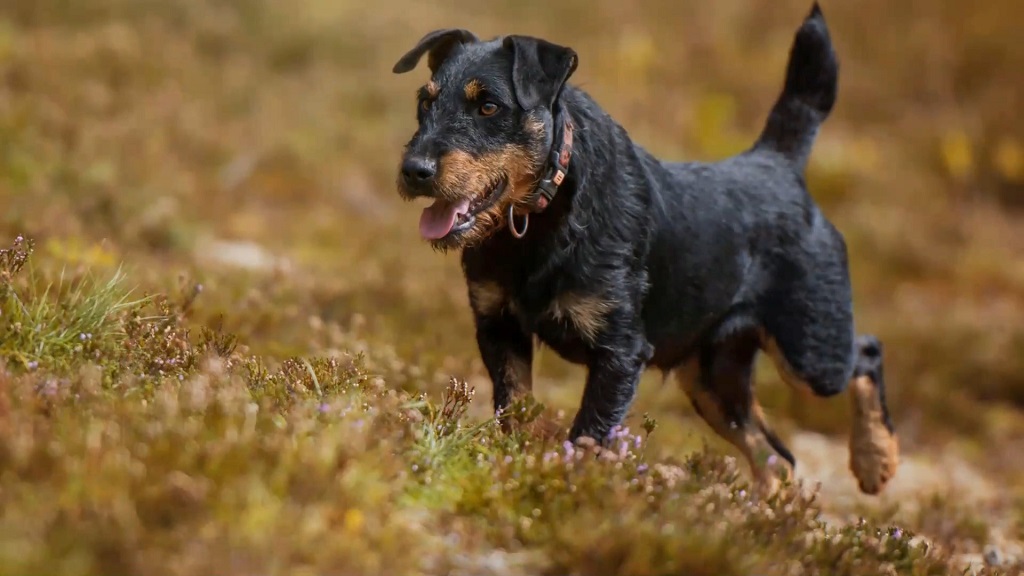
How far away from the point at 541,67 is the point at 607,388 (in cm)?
136

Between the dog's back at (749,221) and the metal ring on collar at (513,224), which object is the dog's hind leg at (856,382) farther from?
the metal ring on collar at (513,224)

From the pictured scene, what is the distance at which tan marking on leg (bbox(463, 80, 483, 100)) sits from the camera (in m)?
4.82

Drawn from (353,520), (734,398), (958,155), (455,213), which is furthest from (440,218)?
(958,155)

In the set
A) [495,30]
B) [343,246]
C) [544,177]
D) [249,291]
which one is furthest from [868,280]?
[544,177]

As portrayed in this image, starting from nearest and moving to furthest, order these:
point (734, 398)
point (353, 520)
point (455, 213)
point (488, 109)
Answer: point (353, 520)
point (455, 213)
point (488, 109)
point (734, 398)

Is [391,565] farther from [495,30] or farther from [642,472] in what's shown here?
[495,30]

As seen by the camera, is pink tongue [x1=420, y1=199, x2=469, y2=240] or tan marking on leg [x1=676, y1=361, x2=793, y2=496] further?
tan marking on leg [x1=676, y1=361, x2=793, y2=496]

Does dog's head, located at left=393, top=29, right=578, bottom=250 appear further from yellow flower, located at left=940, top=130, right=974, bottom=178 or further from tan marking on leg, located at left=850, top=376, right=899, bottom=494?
yellow flower, located at left=940, top=130, right=974, bottom=178

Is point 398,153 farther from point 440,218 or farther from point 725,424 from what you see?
point 440,218

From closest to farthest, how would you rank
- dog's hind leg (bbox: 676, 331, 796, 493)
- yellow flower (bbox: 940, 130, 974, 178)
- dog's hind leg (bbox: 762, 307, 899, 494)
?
dog's hind leg (bbox: 762, 307, 899, 494) → dog's hind leg (bbox: 676, 331, 796, 493) → yellow flower (bbox: 940, 130, 974, 178)

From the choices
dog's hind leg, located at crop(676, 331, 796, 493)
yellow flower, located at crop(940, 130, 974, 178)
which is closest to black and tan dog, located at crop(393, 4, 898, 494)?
dog's hind leg, located at crop(676, 331, 796, 493)

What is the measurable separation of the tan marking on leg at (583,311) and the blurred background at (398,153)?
3.79 feet

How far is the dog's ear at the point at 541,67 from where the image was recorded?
4801 millimetres

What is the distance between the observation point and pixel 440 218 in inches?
188
